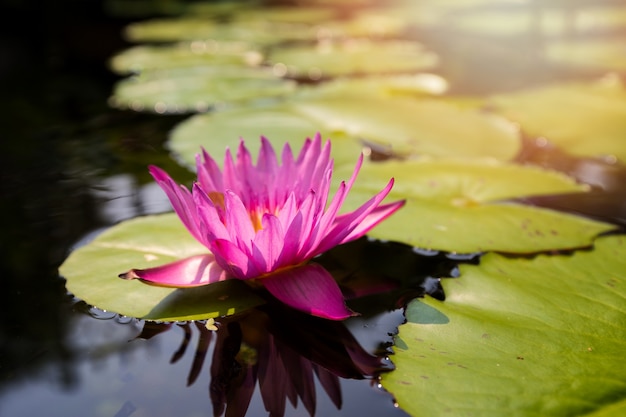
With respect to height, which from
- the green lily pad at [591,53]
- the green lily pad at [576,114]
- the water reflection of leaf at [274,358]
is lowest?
the water reflection of leaf at [274,358]

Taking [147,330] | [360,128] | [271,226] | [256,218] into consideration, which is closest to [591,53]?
[360,128]

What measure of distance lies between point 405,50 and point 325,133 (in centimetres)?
168

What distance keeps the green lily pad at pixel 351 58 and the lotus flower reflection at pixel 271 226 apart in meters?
1.86

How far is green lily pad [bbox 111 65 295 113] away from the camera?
2.30 metres

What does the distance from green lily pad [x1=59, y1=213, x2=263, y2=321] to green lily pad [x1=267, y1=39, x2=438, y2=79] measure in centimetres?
181

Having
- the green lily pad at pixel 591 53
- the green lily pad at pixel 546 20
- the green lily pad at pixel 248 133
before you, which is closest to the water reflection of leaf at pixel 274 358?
the green lily pad at pixel 248 133

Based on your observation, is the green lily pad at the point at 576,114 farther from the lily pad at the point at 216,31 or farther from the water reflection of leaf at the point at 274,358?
the lily pad at the point at 216,31

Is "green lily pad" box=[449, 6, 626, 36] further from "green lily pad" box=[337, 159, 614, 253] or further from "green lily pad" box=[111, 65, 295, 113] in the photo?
"green lily pad" box=[337, 159, 614, 253]

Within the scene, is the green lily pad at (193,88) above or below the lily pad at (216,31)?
below

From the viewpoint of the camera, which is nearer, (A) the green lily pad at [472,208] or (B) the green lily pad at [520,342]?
(B) the green lily pad at [520,342]

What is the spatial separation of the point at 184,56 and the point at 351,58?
0.91 meters

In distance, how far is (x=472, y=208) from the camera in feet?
4.26

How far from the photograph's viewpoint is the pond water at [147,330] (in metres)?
0.80

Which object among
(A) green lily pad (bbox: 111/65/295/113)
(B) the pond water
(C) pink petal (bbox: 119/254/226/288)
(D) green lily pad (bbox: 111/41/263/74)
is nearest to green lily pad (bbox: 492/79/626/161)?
(B) the pond water
